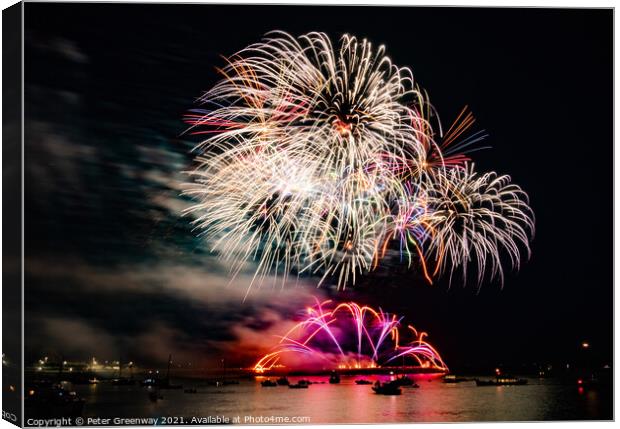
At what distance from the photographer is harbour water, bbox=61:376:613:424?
14.2 metres

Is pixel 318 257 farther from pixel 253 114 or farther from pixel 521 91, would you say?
pixel 521 91

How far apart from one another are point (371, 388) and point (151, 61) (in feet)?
19.0

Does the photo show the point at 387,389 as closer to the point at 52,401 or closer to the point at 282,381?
the point at 282,381

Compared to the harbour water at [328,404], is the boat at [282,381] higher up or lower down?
higher up

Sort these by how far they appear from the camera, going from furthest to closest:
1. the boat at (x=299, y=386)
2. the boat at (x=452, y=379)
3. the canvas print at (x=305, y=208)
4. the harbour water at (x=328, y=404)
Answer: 1. the boat at (x=452, y=379)
2. the boat at (x=299, y=386)
3. the harbour water at (x=328, y=404)
4. the canvas print at (x=305, y=208)

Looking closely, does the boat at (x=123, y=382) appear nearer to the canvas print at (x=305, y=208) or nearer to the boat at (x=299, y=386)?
the canvas print at (x=305, y=208)

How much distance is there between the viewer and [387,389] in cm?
1552

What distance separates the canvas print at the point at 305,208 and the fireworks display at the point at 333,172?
31 millimetres

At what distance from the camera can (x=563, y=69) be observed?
1534cm

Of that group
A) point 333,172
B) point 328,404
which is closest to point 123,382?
point 328,404

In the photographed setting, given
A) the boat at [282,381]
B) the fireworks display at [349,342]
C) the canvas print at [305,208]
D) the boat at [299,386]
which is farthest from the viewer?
the boat at [282,381]

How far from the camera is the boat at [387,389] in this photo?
1523 cm

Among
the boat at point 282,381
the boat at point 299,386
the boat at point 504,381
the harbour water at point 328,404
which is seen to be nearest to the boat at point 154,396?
the harbour water at point 328,404

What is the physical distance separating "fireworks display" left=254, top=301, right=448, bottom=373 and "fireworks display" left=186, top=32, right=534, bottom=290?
0.58m
